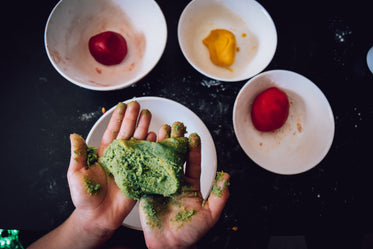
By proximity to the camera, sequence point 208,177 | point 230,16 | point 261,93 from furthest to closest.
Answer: point 230,16 < point 261,93 < point 208,177

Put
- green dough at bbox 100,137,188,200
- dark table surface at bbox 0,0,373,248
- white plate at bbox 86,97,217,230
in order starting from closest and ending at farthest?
green dough at bbox 100,137,188,200 → white plate at bbox 86,97,217,230 → dark table surface at bbox 0,0,373,248

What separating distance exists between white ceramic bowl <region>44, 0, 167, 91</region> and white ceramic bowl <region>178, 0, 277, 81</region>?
146 mm

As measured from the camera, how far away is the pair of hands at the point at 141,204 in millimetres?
829

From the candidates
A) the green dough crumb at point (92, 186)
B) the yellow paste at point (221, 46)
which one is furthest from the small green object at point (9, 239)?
the yellow paste at point (221, 46)

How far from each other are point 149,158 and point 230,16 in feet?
2.79

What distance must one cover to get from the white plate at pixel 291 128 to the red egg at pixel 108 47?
1.92ft

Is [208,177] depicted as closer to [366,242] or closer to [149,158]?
[149,158]

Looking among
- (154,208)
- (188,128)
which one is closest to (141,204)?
(154,208)

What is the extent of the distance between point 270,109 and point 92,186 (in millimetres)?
764

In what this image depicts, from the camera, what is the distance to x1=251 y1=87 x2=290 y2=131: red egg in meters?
1.10

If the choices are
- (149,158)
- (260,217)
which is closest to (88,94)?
(149,158)

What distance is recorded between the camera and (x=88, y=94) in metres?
1.18

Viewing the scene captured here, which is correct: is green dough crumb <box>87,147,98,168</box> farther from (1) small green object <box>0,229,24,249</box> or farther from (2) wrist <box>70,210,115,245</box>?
(1) small green object <box>0,229,24,249</box>

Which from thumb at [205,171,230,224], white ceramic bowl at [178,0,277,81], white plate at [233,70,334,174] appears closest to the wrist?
thumb at [205,171,230,224]
